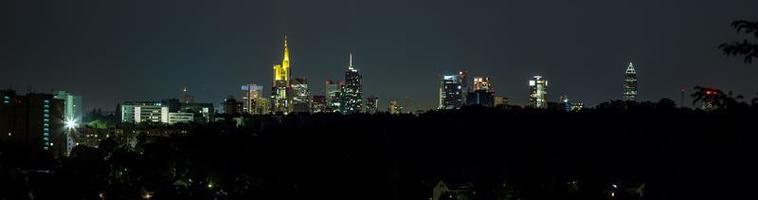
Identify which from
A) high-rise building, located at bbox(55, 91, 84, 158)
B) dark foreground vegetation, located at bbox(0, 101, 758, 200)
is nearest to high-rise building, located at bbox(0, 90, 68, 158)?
high-rise building, located at bbox(55, 91, 84, 158)

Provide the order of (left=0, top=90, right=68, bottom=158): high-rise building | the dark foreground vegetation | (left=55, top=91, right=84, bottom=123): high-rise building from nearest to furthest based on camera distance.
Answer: the dark foreground vegetation
(left=0, top=90, right=68, bottom=158): high-rise building
(left=55, top=91, right=84, bottom=123): high-rise building

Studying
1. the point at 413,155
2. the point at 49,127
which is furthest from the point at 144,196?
the point at 49,127

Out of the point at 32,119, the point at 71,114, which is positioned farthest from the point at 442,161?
the point at 71,114

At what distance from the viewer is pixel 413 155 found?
43938 mm

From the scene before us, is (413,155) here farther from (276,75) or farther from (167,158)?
(276,75)

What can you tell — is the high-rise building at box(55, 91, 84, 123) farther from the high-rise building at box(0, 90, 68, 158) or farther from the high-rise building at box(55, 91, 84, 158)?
the high-rise building at box(0, 90, 68, 158)

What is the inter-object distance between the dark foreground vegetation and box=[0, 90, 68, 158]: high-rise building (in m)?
16.5

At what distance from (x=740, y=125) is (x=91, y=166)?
2307 centimetres

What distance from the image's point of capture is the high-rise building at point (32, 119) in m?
54.6

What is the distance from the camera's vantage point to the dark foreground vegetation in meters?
15.8

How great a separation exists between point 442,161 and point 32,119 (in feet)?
86.0

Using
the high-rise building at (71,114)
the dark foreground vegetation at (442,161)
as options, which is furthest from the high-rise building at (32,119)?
the dark foreground vegetation at (442,161)

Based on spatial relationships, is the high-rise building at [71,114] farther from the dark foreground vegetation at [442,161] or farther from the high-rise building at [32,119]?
the dark foreground vegetation at [442,161]

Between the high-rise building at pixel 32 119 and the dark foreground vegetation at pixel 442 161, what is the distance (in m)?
16.5
